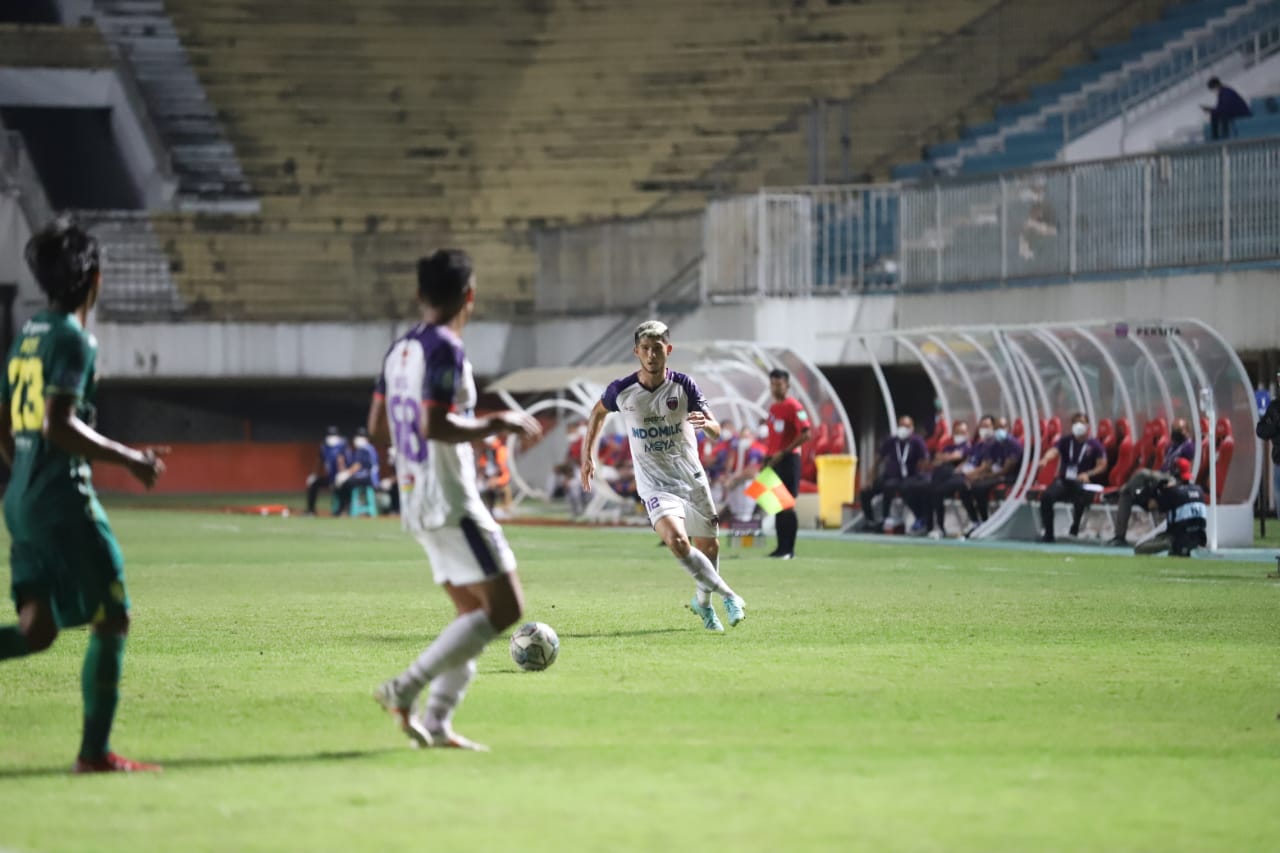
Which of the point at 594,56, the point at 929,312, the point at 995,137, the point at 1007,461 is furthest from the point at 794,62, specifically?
the point at 1007,461

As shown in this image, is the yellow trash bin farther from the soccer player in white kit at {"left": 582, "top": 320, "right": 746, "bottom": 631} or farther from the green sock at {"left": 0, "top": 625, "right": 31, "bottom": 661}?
the green sock at {"left": 0, "top": 625, "right": 31, "bottom": 661}

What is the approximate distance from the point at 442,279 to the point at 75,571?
6.35ft

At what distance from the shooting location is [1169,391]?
26625 millimetres

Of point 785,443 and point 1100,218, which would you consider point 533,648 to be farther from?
point 1100,218

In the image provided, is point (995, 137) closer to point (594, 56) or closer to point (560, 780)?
point (594, 56)

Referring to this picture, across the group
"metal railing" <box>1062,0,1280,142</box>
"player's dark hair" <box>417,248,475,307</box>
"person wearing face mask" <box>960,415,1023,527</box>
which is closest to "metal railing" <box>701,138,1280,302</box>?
"person wearing face mask" <box>960,415,1023,527</box>

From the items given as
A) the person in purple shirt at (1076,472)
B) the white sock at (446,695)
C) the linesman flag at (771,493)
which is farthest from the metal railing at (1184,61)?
the white sock at (446,695)

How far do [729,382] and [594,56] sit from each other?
58.5ft

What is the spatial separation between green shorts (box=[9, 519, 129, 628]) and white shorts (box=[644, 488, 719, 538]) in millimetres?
7210

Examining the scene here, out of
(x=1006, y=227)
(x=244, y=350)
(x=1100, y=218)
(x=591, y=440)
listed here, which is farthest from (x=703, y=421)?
(x=244, y=350)

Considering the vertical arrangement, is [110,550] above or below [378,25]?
below

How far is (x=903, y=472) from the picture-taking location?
99.3 ft

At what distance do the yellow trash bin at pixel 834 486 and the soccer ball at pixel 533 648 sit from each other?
20.3m

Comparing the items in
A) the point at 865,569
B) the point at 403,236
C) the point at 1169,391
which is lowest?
the point at 865,569
